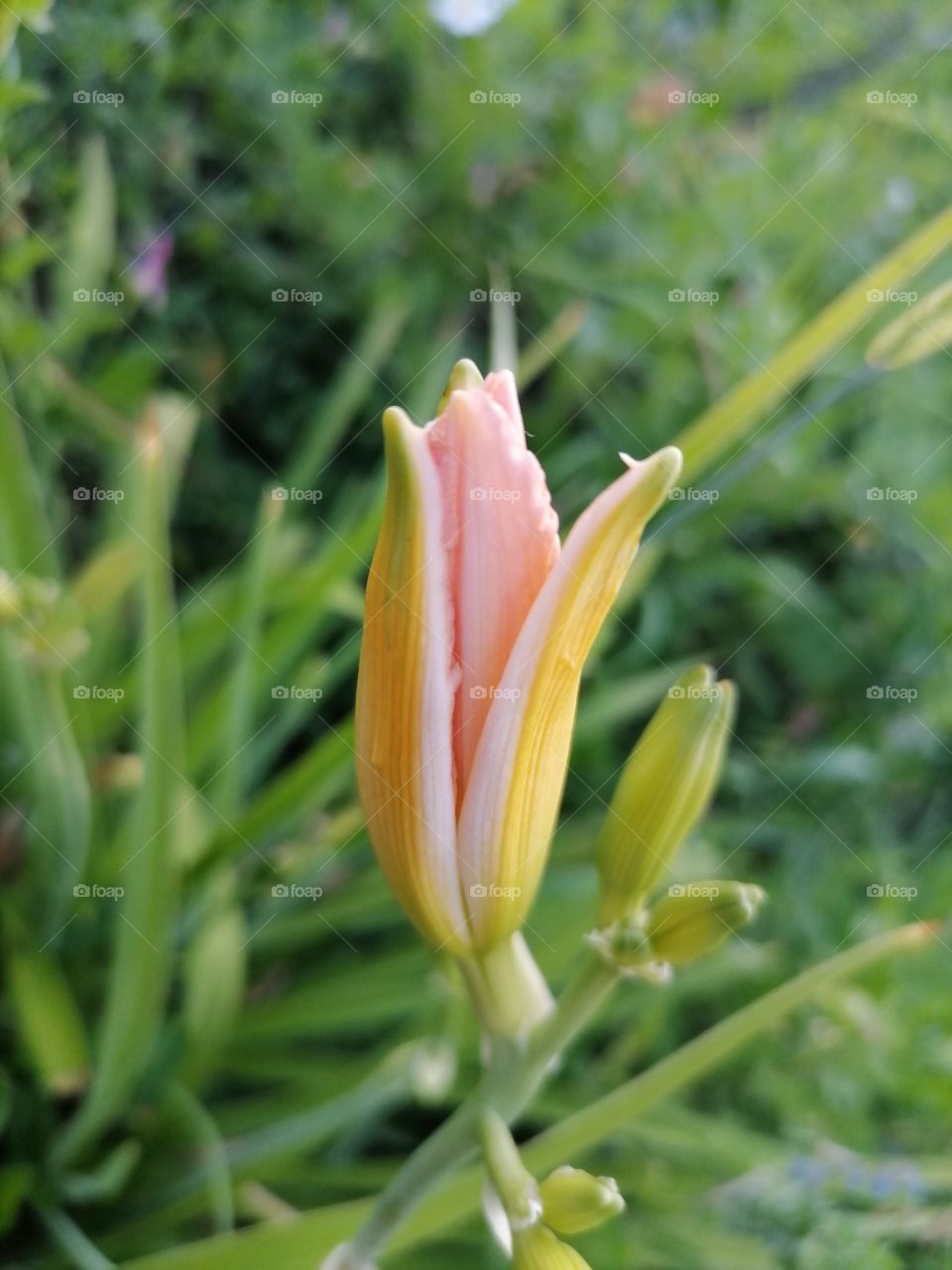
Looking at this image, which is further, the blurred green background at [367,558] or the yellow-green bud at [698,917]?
the blurred green background at [367,558]

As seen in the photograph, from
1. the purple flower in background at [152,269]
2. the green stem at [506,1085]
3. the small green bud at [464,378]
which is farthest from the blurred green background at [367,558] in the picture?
the small green bud at [464,378]

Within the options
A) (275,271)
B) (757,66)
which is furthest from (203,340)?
(757,66)

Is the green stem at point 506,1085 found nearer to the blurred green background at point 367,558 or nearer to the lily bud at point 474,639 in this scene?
the lily bud at point 474,639

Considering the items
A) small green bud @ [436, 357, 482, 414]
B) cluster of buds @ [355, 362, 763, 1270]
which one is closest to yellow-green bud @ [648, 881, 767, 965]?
cluster of buds @ [355, 362, 763, 1270]

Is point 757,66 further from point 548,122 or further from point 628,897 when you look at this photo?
point 628,897

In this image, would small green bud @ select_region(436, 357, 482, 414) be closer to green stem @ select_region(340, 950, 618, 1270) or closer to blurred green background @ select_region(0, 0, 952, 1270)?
green stem @ select_region(340, 950, 618, 1270)

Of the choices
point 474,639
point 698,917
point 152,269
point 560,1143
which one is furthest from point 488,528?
point 152,269

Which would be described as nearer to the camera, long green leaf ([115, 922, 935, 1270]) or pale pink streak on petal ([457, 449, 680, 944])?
pale pink streak on petal ([457, 449, 680, 944])
